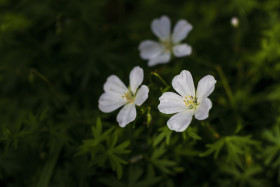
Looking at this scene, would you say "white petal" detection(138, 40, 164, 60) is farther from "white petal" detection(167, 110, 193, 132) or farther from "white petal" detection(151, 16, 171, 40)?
"white petal" detection(167, 110, 193, 132)

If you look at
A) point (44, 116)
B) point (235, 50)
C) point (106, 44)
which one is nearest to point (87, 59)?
point (106, 44)

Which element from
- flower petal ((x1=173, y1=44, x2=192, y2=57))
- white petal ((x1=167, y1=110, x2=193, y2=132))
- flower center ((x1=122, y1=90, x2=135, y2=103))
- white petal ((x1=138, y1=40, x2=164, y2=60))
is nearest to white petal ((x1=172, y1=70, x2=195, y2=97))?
white petal ((x1=167, y1=110, x2=193, y2=132))

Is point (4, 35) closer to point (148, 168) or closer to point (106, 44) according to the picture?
point (106, 44)

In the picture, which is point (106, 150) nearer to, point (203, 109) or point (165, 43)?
point (203, 109)

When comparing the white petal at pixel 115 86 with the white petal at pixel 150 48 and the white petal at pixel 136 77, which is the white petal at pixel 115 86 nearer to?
the white petal at pixel 136 77

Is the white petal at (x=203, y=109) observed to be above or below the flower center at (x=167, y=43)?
below

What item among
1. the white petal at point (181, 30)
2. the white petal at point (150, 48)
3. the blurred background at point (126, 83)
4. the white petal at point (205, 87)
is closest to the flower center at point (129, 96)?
the blurred background at point (126, 83)
